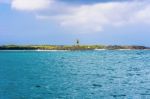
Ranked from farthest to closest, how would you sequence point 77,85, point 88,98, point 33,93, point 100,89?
point 77,85 < point 100,89 < point 33,93 < point 88,98

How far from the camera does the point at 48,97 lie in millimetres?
52531

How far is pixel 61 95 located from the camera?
5450cm

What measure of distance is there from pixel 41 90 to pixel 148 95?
14.5 meters

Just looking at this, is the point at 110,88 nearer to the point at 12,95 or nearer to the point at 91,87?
the point at 91,87

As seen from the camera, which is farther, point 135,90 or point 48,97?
point 135,90

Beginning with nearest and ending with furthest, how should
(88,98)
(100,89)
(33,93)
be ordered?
(88,98) < (33,93) < (100,89)

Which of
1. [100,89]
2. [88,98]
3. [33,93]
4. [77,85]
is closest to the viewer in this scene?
[88,98]

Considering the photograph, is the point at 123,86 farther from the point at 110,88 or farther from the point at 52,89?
the point at 52,89

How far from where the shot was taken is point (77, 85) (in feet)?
219

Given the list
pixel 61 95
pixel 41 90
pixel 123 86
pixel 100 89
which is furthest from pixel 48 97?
pixel 123 86

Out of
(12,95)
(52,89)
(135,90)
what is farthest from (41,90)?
(135,90)

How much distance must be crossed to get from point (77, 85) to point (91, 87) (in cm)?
341

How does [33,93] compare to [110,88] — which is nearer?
[33,93]

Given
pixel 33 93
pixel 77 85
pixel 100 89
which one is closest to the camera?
pixel 33 93
